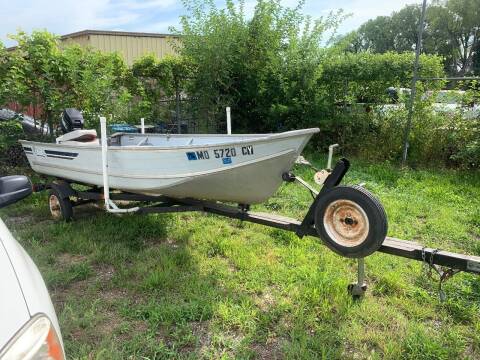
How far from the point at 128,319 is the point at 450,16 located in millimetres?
49208

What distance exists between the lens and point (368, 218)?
2.64 m

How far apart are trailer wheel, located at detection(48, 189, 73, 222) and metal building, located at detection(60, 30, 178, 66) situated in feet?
22.7

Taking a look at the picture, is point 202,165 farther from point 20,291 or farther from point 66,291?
point 20,291

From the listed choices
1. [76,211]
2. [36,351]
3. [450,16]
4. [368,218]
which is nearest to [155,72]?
[76,211]

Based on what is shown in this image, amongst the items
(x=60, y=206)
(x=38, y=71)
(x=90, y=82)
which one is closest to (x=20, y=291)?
(x=60, y=206)

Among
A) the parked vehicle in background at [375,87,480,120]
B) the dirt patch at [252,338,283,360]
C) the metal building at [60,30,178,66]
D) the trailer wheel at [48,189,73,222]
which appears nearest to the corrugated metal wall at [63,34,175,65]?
the metal building at [60,30,178,66]

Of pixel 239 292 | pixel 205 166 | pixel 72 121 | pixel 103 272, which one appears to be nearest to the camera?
pixel 239 292

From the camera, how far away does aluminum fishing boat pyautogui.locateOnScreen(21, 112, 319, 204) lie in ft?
10.6

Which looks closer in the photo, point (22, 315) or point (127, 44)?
point (22, 315)

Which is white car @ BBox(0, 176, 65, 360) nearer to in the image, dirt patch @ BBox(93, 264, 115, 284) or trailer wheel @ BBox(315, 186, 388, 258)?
trailer wheel @ BBox(315, 186, 388, 258)

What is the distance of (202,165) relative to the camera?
3.54 meters

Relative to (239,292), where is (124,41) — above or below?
above

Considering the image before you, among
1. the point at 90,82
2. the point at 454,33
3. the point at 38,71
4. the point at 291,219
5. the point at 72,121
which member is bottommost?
the point at 291,219

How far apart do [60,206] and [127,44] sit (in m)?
8.82
